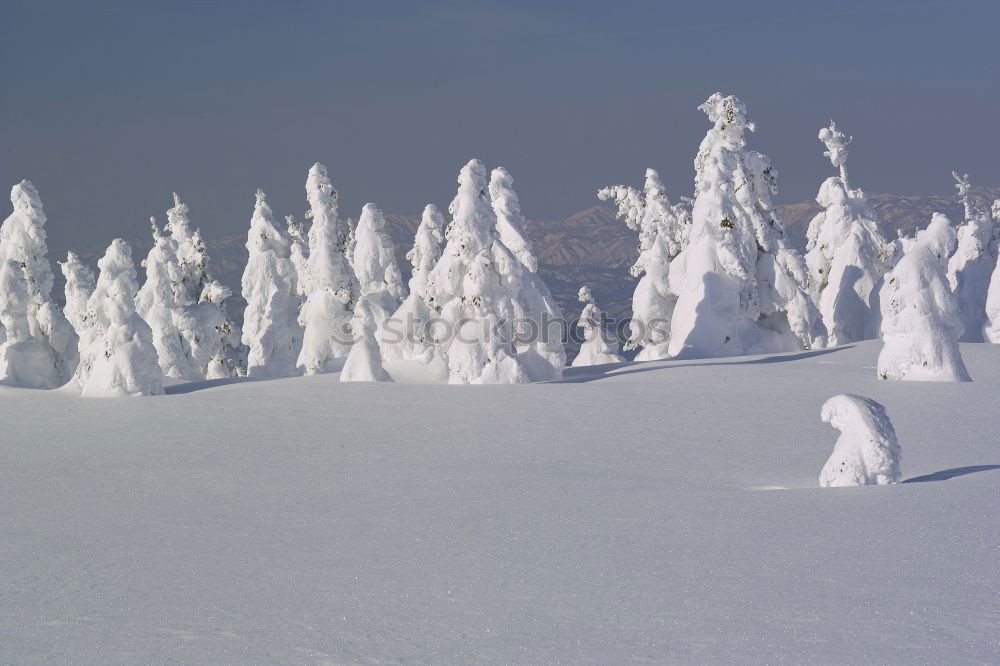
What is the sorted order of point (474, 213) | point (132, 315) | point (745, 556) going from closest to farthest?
point (745, 556), point (132, 315), point (474, 213)

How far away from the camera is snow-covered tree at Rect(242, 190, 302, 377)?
49.4m

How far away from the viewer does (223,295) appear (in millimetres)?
47375

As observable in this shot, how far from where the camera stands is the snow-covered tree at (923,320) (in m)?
24.5

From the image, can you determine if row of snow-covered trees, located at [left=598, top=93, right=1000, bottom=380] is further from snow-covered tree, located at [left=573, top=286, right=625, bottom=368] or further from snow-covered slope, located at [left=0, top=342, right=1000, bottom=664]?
snow-covered slope, located at [left=0, top=342, right=1000, bottom=664]

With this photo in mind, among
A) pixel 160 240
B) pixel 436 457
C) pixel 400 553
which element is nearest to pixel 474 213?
pixel 436 457

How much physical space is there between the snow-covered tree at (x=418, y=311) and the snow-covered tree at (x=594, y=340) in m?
6.69

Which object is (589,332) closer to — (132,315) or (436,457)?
(132,315)

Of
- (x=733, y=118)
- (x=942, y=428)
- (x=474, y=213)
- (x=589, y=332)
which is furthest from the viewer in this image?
(x=589, y=332)

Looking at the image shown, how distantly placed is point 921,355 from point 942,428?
21.8 feet

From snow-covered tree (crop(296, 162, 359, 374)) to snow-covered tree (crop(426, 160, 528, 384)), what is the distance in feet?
53.2

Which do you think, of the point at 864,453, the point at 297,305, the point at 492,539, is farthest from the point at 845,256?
the point at 492,539

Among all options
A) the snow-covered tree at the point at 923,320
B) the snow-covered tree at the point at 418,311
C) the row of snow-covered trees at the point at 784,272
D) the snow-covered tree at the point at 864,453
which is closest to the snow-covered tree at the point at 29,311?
the snow-covered tree at the point at 418,311

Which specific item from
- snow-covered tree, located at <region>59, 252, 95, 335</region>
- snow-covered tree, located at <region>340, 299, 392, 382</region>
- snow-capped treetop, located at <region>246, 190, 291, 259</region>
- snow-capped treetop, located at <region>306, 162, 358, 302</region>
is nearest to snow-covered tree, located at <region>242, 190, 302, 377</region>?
snow-capped treetop, located at <region>246, 190, 291, 259</region>

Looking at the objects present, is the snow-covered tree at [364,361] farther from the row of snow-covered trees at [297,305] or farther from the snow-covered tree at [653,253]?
the snow-covered tree at [653,253]
